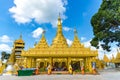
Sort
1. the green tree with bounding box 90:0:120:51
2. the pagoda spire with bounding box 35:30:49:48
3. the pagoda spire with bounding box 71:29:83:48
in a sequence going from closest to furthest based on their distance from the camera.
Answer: the green tree with bounding box 90:0:120:51 → the pagoda spire with bounding box 71:29:83:48 → the pagoda spire with bounding box 35:30:49:48

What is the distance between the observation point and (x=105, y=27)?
2808cm

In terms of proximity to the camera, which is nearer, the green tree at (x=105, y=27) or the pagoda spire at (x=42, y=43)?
the green tree at (x=105, y=27)

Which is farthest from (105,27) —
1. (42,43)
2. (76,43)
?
(42,43)

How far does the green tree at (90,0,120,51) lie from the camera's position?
1040 inches

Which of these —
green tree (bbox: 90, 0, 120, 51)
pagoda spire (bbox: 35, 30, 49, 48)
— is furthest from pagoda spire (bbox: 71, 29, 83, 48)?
pagoda spire (bbox: 35, 30, 49, 48)

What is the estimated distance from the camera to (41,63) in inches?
1275

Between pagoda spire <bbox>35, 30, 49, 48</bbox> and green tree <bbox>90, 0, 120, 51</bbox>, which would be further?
pagoda spire <bbox>35, 30, 49, 48</bbox>

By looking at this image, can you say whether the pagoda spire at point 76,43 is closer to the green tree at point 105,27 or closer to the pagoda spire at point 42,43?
the green tree at point 105,27

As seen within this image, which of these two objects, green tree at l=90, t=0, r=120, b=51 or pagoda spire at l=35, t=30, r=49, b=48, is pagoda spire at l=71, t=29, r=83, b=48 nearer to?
green tree at l=90, t=0, r=120, b=51

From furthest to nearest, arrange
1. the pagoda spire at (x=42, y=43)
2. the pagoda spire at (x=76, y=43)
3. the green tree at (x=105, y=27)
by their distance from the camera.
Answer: the pagoda spire at (x=42, y=43), the pagoda spire at (x=76, y=43), the green tree at (x=105, y=27)

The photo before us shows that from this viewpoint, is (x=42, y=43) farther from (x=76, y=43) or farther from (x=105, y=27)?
(x=105, y=27)

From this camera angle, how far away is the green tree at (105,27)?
86.7ft

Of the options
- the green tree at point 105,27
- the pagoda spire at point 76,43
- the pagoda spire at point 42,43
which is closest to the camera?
the green tree at point 105,27

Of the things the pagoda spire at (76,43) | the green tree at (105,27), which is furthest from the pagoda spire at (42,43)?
the green tree at (105,27)
